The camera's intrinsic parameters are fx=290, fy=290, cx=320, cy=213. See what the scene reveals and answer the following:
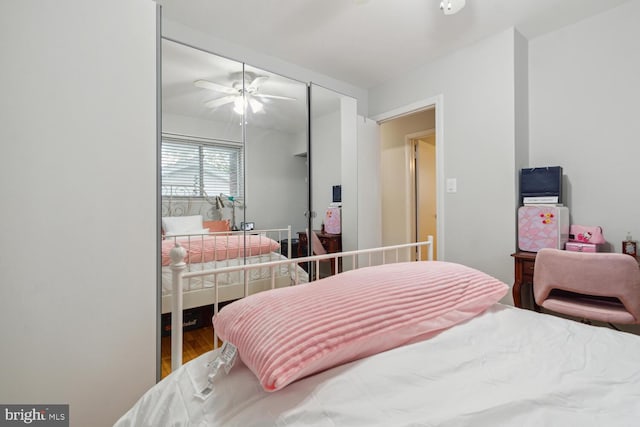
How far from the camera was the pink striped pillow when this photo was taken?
76 centimetres

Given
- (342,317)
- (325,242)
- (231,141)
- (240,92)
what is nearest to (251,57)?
(240,92)

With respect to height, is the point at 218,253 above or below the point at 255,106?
below

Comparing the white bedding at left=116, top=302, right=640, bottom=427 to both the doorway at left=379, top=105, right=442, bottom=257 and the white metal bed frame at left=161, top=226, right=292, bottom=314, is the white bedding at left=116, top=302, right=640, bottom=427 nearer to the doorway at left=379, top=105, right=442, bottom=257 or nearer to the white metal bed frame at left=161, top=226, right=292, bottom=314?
the white metal bed frame at left=161, top=226, right=292, bottom=314

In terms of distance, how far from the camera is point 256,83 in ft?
7.40

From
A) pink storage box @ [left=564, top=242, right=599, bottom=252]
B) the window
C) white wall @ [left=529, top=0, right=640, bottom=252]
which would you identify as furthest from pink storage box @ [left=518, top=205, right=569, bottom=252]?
the window

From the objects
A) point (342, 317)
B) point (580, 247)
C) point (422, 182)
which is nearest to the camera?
point (342, 317)

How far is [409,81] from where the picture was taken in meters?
2.86

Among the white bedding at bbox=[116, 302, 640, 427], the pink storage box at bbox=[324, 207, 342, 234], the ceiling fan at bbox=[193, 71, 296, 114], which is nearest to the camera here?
the white bedding at bbox=[116, 302, 640, 427]

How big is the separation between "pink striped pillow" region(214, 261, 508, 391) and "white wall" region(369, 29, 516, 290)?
3.83 ft

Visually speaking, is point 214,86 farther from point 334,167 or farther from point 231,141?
point 334,167

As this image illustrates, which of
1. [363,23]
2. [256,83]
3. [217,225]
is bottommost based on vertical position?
[217,225]

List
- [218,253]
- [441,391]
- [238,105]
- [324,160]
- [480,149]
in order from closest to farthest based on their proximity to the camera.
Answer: [441,391] < [218,253] < [238,105] < [480,149] < [324,160]

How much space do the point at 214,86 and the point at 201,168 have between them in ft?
1.98

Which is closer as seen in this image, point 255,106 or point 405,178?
point 255,106
